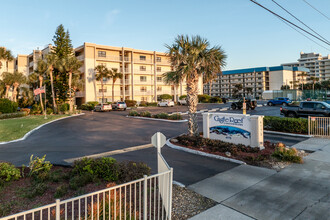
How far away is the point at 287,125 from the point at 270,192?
10208mm

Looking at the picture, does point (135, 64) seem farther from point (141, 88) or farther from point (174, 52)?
point (174, 52)

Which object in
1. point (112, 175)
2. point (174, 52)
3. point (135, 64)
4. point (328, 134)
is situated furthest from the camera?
point (135, 64)

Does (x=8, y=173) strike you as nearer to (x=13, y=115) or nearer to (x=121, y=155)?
(x=121, y=155)

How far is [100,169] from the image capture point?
22.0 ft

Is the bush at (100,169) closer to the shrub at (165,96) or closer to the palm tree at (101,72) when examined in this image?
the palm tree at (101,72)

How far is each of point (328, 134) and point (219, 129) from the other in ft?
23.3

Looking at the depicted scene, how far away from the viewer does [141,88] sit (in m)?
56.8

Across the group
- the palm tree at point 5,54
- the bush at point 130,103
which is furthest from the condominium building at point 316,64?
the palm tree at point 5,54

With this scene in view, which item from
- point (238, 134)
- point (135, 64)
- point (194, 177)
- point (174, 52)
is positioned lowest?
point (194, 177)

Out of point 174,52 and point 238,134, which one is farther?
point 174,52

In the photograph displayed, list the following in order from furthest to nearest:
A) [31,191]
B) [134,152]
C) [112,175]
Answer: [134,152]
[112,175]
[31,191]

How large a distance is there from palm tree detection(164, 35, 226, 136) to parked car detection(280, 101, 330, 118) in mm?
11399

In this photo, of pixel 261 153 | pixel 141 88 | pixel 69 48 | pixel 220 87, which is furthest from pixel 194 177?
pixel 220 87

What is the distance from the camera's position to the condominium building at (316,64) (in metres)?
137
